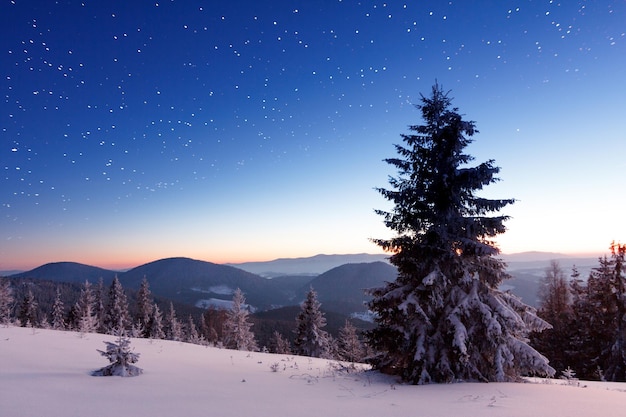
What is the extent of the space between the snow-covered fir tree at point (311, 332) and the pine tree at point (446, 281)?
101 ft

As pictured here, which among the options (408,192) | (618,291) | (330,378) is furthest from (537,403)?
(618,291)

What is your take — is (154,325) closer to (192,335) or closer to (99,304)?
(192,335)

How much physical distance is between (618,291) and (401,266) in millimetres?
28862

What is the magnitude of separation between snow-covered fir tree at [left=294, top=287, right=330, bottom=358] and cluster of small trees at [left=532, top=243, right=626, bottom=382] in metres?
22.0

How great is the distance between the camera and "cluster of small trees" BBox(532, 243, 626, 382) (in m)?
27.3

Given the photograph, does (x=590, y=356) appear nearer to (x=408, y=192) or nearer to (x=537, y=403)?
(x=408, y=192)

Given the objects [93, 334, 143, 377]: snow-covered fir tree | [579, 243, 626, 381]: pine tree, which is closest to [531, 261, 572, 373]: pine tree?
[579, 243, 626, 381]: pine tree

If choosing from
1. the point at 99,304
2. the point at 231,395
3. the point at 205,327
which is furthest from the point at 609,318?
the point at 99,304

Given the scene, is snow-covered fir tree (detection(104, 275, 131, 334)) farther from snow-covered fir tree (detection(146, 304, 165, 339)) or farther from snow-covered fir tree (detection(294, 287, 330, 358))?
snow-covered fir tree (detection(294, 287, 330, 358))

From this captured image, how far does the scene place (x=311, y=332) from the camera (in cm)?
4034

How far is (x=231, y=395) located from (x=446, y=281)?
21.4ft

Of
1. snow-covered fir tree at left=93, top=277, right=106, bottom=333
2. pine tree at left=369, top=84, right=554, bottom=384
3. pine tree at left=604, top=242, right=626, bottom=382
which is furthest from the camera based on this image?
snow-covered fir tree at left=93, top=277, right=106, bottom=333

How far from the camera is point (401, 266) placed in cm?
1038

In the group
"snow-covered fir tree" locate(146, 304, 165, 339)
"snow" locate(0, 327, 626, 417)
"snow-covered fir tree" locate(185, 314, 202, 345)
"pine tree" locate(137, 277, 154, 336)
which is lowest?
"snow-covered fir tree" locate(185, 314, 202, 345)
